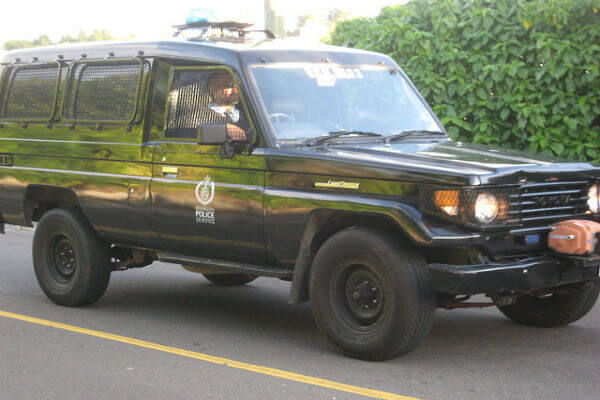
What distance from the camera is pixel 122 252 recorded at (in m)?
8.48

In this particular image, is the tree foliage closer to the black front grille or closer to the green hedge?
the green hedge

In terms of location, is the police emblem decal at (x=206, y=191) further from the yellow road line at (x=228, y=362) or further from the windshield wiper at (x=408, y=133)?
the windshield wiper at (x=408, y=133)

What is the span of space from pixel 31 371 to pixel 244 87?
248 centimetres

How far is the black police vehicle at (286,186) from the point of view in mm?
5789

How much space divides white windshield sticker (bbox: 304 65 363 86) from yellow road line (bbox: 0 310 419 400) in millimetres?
2249

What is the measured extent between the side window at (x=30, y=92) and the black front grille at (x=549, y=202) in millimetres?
4539

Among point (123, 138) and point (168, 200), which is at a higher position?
point (123, 138)

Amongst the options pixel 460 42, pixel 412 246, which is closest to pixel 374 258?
pixel 412 246

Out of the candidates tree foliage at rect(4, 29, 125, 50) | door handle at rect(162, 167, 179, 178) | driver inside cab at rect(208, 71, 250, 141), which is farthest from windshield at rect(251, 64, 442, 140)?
tree foliage at rect(4, 29, 125, 50)

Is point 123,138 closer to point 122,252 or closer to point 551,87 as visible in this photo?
point 122,252

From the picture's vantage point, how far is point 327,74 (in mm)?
7184

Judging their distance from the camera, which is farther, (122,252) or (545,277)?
(122,252)

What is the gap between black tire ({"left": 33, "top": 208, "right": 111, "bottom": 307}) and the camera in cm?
805

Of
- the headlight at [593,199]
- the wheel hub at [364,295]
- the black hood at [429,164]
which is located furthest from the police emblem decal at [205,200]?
the headlight at [593,199]
